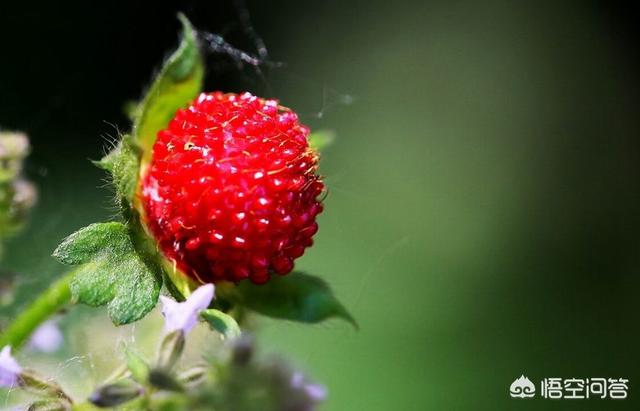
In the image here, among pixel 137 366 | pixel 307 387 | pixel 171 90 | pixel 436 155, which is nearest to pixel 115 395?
pixel 137 366

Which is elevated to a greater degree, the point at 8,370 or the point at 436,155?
the point at 436,155

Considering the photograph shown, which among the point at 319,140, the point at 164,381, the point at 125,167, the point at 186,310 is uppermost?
the point at 319,140

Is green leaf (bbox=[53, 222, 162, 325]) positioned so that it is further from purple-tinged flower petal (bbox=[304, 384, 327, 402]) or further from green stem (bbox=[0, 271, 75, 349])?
purple-tinged flower petal (bbox=[304, 384, 327, 402])

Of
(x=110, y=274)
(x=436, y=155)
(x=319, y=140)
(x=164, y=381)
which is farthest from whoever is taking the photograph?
(x=436, y=155)

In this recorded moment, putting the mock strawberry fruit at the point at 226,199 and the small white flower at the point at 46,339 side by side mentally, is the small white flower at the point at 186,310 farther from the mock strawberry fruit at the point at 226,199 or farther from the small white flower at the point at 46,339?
the small white flower at the point at 46,339

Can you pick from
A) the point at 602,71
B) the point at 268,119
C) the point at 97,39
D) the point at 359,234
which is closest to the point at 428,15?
the point at 602,71

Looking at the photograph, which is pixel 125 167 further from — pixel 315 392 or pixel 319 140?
pixel 315 392
